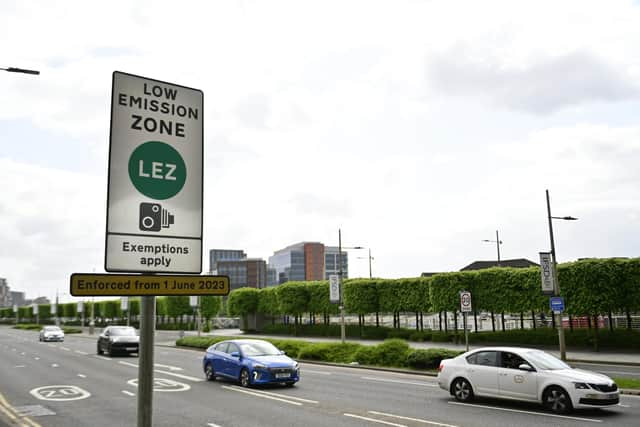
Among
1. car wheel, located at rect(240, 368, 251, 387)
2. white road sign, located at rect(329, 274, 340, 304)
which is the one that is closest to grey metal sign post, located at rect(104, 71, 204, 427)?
car wheel, located at rect(240, 368, 251, 387)

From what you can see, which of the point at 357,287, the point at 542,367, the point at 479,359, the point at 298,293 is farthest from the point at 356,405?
the point at 298,293

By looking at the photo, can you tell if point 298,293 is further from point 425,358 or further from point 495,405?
point 495,405

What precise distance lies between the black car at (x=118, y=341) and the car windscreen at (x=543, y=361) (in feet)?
86.4

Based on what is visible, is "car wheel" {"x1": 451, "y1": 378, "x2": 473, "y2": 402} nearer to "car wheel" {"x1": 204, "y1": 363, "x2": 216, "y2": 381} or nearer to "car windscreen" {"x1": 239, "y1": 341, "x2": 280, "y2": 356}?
"car windscreen" {"x1": 239, "y1": 341, "x2": 280, "y2": 356}

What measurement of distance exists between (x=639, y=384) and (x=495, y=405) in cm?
614

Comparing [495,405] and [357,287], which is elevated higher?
[357,287]

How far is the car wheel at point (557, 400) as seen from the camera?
14.3m

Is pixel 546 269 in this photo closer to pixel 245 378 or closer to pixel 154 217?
pixel 245 378

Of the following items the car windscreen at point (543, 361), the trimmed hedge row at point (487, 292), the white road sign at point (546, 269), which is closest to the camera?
the car windscreen at point (543, 361)

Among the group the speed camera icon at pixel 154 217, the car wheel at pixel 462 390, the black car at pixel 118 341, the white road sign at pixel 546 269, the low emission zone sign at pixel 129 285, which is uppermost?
the white road sign at pixel 546 269

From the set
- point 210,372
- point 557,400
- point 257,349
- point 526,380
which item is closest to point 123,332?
point 210,372

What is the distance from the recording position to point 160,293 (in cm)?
331

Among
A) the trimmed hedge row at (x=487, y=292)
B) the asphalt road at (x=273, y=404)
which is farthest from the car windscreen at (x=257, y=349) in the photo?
the trimmed hedge row at (x=487, y=292)

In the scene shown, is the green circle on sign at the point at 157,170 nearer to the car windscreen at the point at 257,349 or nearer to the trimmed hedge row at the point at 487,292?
the car windscreen at the point at 257,349
